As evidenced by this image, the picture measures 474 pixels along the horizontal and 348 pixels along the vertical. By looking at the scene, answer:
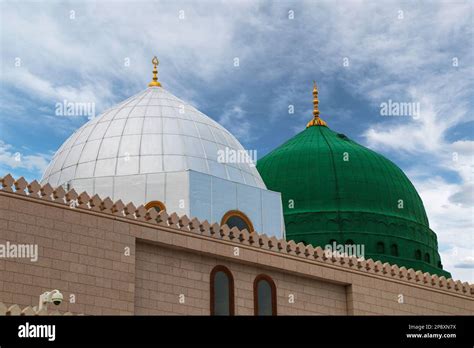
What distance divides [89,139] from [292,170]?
44.8 feet

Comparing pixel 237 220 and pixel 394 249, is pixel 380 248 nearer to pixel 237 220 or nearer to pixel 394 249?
pixel 394 249

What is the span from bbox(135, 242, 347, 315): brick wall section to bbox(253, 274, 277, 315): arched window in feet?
0.35

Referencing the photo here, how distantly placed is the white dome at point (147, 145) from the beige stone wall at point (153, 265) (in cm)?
284

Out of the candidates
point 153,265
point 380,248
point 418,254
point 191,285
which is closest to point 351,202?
point 380,248

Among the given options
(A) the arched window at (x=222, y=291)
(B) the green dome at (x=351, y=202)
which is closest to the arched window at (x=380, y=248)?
(B) the green dome at (x=351, y=202)

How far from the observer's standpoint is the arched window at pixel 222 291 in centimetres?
1705

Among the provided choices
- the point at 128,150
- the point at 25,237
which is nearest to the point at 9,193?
the point at 25,237

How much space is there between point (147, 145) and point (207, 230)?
3.49 m

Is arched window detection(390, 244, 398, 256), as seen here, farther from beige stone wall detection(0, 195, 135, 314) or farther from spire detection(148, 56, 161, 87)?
beige stone wall detection(0, 195, 135, 314)

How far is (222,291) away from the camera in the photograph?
1725 centimetres

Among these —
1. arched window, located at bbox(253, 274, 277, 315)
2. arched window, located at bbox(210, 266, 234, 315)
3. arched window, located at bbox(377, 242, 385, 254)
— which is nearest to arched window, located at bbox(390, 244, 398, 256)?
arched window, located at bbox(377, 242, 385, 254)

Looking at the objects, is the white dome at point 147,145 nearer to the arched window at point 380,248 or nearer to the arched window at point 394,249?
the arched window at point 380,248
